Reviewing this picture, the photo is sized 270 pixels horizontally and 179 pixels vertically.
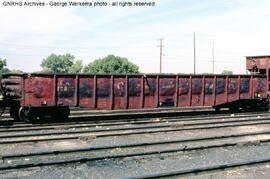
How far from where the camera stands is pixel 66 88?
57.6ft

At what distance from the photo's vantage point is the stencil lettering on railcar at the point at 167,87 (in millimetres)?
19906

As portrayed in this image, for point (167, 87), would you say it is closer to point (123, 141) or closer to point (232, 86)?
point (232, 86)

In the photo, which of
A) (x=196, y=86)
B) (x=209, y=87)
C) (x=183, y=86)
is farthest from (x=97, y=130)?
(x=209, y=87)

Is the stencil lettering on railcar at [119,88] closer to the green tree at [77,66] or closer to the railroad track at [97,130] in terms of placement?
the railroad track at [97,130]

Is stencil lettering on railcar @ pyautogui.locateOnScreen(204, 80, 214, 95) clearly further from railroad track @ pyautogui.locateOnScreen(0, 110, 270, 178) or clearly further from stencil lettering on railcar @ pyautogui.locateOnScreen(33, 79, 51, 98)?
stencil lettering on railcar @ pyautogui.locateOnScreen(33, 79, 51, 98)

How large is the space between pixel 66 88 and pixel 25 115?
7.25 feet

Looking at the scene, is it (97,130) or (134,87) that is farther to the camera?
(134,87)

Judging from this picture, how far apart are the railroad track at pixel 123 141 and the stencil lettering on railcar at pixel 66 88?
1879mm

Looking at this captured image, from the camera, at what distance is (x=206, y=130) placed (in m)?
15.2

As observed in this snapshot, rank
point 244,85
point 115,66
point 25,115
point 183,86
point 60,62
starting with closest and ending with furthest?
point 25,115 < point 183,86 < point 244,85 < point 115,66 < point 60,62

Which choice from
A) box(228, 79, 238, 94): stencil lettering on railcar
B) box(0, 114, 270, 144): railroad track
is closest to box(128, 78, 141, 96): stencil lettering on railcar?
box(0, 114, 270, 144): railroad track

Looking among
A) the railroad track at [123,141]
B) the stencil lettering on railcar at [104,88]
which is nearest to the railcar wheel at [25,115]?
the railroad track at [123,141]

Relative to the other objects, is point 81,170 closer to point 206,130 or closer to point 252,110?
point 206,130

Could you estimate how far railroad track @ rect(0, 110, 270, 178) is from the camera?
30.6ft
